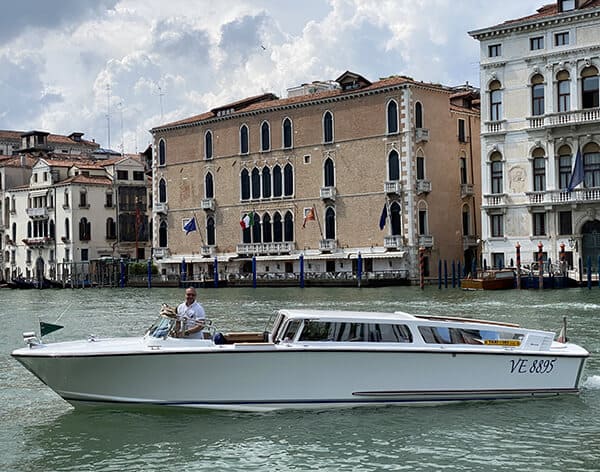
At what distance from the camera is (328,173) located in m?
49.9

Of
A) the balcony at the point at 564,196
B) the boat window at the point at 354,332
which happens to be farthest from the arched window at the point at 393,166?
the boat window at the point at 354,332

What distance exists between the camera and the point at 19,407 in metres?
12.5

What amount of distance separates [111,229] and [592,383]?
174 feet

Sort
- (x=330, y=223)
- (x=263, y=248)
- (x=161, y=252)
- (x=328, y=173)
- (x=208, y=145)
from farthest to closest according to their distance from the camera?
(x=161, y=252) < (x=208, y=145) < (x=263, y=248) < (x=328, y=173) < (x=330, y=223)

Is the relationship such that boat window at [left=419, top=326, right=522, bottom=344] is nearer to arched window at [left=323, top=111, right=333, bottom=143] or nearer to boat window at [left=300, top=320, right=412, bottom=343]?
boat window at [left=300, top=320, right=412, bottom=343]

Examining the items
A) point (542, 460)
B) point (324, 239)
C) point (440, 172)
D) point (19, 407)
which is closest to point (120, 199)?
point (324, 239)

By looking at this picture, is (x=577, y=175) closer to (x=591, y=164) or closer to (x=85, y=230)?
(x=591, y=164)

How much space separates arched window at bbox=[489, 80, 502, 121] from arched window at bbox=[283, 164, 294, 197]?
12.0m

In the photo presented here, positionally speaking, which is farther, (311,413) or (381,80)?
(381,80)

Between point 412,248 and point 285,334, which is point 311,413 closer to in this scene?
point 285,334

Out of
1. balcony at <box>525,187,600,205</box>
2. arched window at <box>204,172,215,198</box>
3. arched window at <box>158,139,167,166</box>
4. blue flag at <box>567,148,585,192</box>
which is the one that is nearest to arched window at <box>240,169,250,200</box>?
arched window at <box>204,172,215,198</box>

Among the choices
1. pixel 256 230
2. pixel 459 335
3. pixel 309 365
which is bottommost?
pixel 309 365

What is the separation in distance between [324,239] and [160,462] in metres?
40.0

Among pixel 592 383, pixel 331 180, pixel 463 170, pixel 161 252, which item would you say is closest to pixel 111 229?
pixel 161 252
